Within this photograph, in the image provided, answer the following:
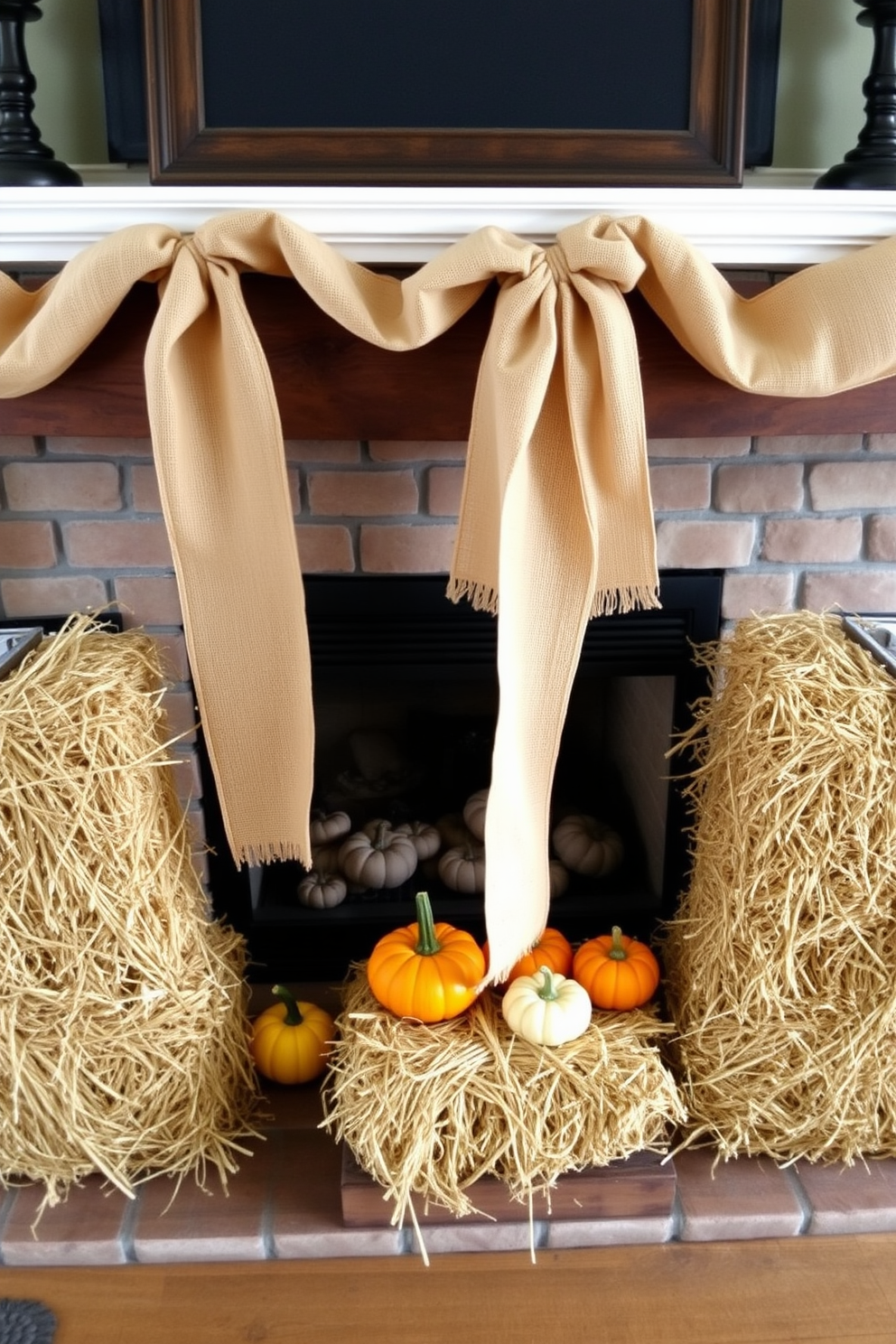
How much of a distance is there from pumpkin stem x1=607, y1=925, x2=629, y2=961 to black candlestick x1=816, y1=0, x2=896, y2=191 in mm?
1038

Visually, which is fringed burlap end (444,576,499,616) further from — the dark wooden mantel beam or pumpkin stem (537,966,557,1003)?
pumpkin stem (537,966,557,1003)

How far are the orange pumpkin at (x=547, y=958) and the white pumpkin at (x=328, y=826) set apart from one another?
1.45ft

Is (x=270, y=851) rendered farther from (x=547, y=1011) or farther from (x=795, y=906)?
(x=795, y=906)

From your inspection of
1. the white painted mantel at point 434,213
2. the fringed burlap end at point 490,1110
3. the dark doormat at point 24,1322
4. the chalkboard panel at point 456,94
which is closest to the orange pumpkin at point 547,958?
the fringed burlap end at point 490,1110

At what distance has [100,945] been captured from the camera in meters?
1.28

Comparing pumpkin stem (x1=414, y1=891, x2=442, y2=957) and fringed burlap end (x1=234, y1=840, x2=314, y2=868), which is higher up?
fringed burlap end (x1=234, y1=840, x2=314, y2=868)

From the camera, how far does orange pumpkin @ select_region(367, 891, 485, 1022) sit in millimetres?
1389

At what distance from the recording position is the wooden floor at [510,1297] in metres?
1.24

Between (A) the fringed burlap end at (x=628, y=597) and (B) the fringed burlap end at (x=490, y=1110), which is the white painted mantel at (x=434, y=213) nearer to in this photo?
(A) the fringed burlap end at (x=628, y=597)

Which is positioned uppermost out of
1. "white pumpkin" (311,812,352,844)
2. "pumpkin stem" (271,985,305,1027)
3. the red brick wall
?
the red brick wall

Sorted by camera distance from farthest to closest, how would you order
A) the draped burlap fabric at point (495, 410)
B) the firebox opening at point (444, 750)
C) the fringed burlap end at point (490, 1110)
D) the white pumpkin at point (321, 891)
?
the white pumpkin at point (321, 891) < the firebox opening at point (444, 750) < the fringed burlap end at point (490, 1110) < the draped burlap fabric at point (495, 410)

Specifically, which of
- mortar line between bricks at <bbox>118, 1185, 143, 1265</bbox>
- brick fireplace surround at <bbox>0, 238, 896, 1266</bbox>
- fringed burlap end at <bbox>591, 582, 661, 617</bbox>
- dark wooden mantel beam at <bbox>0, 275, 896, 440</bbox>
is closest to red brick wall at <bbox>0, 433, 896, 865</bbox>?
brick fireplace surround at <bbox>0, 238, 896, 1266</bbox>

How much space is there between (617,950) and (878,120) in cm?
116

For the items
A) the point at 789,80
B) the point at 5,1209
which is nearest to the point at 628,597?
the point at 789,80
